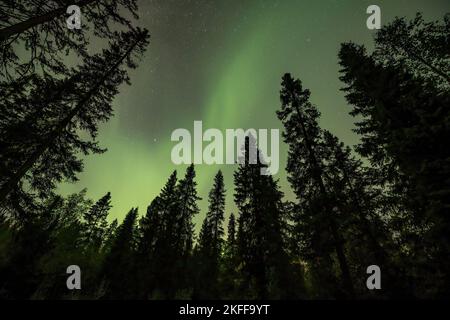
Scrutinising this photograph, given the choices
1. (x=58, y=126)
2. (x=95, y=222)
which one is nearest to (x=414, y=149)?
(x=58, y=126)

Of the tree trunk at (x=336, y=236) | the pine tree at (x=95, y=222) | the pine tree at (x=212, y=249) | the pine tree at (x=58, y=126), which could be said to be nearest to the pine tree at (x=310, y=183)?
the tree trunk at (x=336, y=236)

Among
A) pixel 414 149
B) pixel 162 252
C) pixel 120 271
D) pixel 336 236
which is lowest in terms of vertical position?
pixel 120 271

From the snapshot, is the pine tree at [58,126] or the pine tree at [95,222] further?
the pine tree at [95,222]

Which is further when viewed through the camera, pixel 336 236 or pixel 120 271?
pixel 120 271

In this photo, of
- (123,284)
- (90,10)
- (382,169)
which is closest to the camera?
(90,10)

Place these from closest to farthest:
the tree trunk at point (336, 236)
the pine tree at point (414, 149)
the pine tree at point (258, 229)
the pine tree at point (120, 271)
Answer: the pine tree at point (414, 149), the tree trunk at point (336, 236), the pine tree at point (258, 229), the pine tree at point (120, 271)

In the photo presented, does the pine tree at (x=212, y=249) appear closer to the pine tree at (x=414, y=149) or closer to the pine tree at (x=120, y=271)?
the pine tree at (x=120, y=271)

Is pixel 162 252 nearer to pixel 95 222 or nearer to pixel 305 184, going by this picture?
pixel 305 184

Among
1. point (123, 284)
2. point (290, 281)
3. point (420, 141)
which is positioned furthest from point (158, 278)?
point (420, 141)

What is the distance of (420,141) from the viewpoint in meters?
8.82

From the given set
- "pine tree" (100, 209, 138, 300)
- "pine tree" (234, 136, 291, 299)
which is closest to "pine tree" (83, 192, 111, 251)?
"pine tree" (100, 209, 138, 300)
